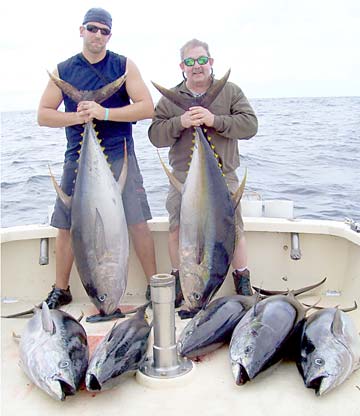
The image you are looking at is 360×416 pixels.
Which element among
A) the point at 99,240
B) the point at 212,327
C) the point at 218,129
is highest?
the point at 218,129

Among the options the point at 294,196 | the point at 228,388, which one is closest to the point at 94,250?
the point at 228,388

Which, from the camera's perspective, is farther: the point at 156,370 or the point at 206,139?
the point at 206,139

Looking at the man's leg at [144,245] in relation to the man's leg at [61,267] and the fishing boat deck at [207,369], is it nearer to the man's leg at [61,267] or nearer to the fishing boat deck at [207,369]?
the fishing boat deck at [207,369]

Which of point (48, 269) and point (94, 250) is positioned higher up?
point (94, 250)

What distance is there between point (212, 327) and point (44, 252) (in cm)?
137

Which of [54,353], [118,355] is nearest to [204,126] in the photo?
[118,355]

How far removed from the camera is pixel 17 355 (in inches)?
106

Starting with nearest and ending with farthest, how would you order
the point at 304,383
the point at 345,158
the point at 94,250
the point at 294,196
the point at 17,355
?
the point at 304,383, the point at 17,355, the point at 94,250, the point at 294,196, the point at 345,158

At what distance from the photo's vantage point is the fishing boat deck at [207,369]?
A: 85.5 inches

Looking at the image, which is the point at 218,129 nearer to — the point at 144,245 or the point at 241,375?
the point at 144,245

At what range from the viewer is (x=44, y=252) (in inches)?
138

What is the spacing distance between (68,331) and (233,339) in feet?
2.51

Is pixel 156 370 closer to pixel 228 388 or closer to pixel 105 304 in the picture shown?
pixel 228 388

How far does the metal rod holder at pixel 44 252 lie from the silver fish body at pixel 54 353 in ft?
2.66
